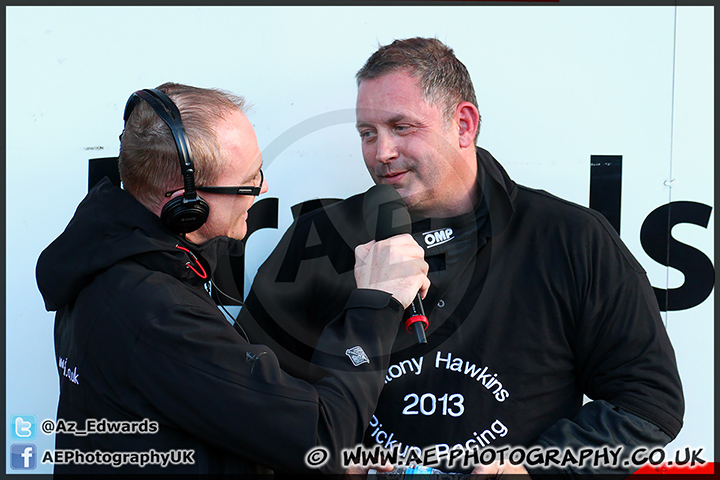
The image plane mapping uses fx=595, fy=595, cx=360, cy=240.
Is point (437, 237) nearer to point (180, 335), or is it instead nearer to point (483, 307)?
point (483, 307)

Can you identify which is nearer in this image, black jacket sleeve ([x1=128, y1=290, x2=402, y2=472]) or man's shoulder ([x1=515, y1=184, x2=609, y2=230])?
black jacket sleeve ([x1=128, y1=290, x2=402, y2=472])

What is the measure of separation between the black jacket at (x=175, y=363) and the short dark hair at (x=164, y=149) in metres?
0.06

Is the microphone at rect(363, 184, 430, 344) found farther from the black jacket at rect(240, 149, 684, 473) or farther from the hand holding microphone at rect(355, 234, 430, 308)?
the black jacket at rect(240, 149, 684, 473)

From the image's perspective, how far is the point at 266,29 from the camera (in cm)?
214

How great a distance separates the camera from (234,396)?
121 centimetres

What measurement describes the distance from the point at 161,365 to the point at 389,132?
1.05 m

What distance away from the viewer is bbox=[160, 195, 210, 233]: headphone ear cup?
1292mm

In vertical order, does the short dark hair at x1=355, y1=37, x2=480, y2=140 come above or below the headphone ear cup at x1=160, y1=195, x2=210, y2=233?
above

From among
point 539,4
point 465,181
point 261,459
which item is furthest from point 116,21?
point 261,459

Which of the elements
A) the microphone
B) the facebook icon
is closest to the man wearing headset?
the microphone

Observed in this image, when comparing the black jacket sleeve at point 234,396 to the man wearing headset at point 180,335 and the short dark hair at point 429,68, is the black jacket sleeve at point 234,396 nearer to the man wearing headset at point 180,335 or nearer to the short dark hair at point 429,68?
the man wearing headset at point 180,335

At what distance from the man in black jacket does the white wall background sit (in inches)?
8.4

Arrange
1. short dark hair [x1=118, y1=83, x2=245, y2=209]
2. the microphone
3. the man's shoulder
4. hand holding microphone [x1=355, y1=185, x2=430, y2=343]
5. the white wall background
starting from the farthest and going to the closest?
1. the white wall background
2. the man's shoulder
3. the microphone
4. hand holding microphone [x1=355, y1=185, x2=430, y2=343]
5. short dark hair [x1=118, y1=83, x2=245, y2=209]

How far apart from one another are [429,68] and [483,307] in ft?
2.57
